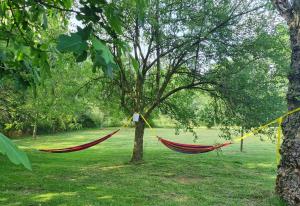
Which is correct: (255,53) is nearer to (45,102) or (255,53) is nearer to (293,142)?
(293,142)

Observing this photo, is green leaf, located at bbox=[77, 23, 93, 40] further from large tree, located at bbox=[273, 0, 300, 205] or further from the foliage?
the foliage

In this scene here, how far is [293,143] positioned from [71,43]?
447 centimetres

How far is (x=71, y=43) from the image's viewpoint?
773 mm

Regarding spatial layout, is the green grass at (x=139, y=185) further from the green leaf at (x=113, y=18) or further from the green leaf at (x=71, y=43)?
the green leaf at (x=71, y=43)

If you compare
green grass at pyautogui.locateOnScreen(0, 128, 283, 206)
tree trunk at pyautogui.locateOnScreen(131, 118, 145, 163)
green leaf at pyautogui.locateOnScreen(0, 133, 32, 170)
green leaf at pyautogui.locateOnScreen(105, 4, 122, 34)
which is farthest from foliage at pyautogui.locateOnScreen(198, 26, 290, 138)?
green leaf at pyautogui.locateOnScreen(0, 133, 32, 170)

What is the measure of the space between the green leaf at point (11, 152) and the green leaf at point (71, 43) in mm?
242

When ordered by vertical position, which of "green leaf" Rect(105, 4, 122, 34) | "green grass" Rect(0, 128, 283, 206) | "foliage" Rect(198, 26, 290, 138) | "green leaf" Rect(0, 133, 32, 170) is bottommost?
"green grass" Rect(0, 128, 283, 206)

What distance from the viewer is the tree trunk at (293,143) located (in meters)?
4.73

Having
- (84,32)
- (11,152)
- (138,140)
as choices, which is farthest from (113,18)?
(138,140)

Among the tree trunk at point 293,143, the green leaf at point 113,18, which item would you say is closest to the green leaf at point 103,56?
the green leaf at point 113,18

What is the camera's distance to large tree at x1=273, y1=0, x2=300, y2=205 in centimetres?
474

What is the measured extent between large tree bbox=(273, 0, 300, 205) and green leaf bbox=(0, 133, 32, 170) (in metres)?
4.54

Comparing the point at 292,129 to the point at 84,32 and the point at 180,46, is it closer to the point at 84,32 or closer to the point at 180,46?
the point at 180,46

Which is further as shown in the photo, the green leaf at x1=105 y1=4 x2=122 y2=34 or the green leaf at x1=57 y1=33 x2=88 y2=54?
the green leaf at x1=105 y1=4 x2=122 y2=34
